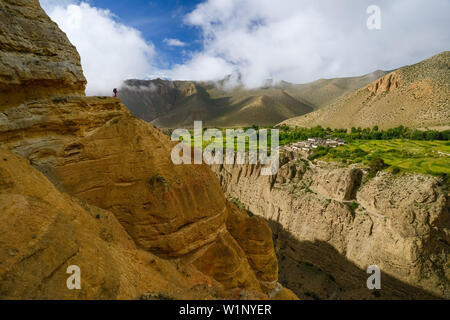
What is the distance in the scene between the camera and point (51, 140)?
40.0ft

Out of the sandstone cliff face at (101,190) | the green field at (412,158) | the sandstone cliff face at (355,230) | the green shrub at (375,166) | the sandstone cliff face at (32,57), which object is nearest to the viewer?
the sandstone cliff face at (101,190)

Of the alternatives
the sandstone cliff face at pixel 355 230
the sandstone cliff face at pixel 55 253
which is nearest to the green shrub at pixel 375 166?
the sandstone cliff face at pixel 355 230

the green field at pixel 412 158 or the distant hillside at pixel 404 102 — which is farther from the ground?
the distant hillside at pixel 404 102

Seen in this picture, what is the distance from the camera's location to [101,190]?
12.7 meters

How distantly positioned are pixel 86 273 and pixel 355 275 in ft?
111

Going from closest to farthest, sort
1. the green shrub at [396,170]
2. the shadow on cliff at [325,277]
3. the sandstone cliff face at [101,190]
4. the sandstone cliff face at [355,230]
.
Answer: the sandstone cliff face at [101,190] → the sandstone cliff face at [355,230] → the shadow on cliff at [325,277] → the green shrub at [396,170]

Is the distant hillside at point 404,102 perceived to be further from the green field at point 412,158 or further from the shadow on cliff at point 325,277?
the shadow on cliff at point 325,277

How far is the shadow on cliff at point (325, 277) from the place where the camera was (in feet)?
88.5

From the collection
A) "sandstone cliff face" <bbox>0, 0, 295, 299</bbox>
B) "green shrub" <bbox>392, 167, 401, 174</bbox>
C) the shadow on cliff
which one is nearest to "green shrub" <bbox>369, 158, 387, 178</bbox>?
"green shrub" <bbox>392, 167, 401, 174</bbox>

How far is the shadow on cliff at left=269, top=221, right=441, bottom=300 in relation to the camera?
27.0 m

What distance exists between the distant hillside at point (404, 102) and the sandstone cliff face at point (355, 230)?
2110 inches

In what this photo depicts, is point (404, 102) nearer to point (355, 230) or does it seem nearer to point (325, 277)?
point (355, 230)

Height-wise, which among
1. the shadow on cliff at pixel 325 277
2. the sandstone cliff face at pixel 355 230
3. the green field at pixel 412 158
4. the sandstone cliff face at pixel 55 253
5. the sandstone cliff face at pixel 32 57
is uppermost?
the sandstone cliff face at pixel 32 57
